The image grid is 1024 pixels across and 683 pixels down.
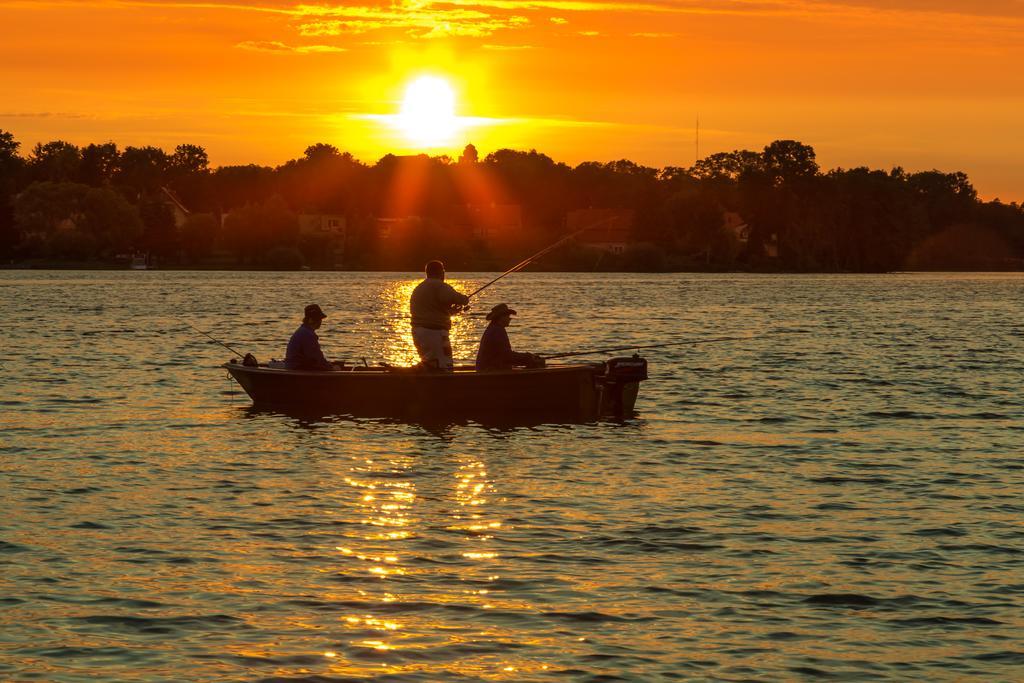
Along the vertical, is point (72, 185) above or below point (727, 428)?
above

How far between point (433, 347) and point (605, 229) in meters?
155

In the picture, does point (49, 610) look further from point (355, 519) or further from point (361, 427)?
point (361, 427)

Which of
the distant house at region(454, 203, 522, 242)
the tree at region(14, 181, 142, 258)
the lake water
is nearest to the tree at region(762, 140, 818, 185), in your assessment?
the distant house at region(454, 203, 522, 242)

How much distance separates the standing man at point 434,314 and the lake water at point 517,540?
1.19 metres

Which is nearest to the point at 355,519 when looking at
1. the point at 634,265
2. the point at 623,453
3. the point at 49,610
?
the point at 49,610

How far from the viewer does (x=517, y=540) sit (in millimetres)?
14016

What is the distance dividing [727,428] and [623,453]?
399cm

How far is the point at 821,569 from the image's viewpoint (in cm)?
1286

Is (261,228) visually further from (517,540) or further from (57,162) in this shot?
(517,540)

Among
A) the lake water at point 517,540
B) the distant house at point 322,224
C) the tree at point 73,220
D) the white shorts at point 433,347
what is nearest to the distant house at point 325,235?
the distant house at point 322,224

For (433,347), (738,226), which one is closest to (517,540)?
(433,347)

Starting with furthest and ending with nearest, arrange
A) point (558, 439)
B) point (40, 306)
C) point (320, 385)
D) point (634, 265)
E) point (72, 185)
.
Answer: point (634, 265)
point (72, 185)
point (40, 306)
point (320, 385)
point (558, 439)

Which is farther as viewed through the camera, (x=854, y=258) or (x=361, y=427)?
(x=854, y=258)

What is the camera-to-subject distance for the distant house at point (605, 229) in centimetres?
17112
